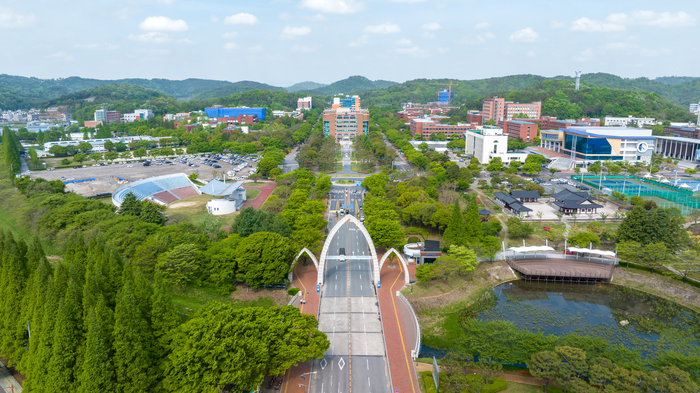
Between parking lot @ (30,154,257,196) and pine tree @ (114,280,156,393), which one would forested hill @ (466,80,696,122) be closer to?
parking lot @ (30,154,257,196)

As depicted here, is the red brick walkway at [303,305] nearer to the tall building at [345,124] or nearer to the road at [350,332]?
the road at [350,332]

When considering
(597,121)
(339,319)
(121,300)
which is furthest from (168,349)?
(597,121)

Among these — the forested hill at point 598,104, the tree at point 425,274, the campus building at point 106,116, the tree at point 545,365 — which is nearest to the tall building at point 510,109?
the forested hill at point 598,104

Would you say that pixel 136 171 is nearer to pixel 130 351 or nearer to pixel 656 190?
pixel 130 351

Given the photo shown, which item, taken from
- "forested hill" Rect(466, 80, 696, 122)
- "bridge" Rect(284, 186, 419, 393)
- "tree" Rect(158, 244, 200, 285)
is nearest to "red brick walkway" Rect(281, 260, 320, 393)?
"bridge" Rect(284, 186, 419, 393)

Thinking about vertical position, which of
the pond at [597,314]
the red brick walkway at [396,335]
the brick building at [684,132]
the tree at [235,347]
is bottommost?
the pond at [597,314]

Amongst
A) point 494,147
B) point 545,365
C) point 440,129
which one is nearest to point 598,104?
point 440,129
